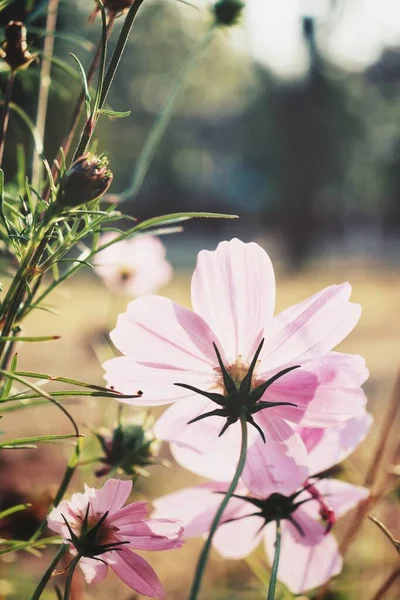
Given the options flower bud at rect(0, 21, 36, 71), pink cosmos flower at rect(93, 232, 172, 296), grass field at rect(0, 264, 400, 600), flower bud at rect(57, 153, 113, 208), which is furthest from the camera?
pink cosmos flower at rect(93, 232, 172, 296)

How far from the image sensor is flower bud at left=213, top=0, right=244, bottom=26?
606 millimetres

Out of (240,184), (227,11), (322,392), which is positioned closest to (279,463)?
(322,392)

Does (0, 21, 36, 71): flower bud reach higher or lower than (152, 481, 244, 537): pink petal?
higher

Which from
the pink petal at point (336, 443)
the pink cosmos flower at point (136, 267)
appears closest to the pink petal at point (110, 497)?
the pink petal at point (336, 443)

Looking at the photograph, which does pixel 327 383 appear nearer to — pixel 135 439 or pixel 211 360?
pixel 211 360

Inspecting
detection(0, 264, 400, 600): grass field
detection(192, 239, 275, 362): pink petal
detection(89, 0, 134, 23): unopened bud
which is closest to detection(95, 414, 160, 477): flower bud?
detection(0, 264, 400, 600): grass field

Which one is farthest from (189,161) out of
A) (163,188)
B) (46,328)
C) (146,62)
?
(46,328)

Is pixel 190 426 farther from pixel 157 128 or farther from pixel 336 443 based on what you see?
pixel 157 128

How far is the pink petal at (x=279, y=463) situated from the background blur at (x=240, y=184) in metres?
0.09

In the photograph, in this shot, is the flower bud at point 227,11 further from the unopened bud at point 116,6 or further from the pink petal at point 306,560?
the pink petal at point 306,560

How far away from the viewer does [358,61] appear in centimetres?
1013

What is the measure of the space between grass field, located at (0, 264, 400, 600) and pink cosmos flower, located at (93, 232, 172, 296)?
0.30 feet

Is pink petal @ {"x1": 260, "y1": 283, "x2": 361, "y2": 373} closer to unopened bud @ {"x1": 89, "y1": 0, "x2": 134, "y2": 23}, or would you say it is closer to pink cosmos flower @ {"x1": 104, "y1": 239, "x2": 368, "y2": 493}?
pink cosmos flower @ {"x1": 104, "y1": 239, "x2": 368, "y2": 493}

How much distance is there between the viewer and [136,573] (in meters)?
0.31
